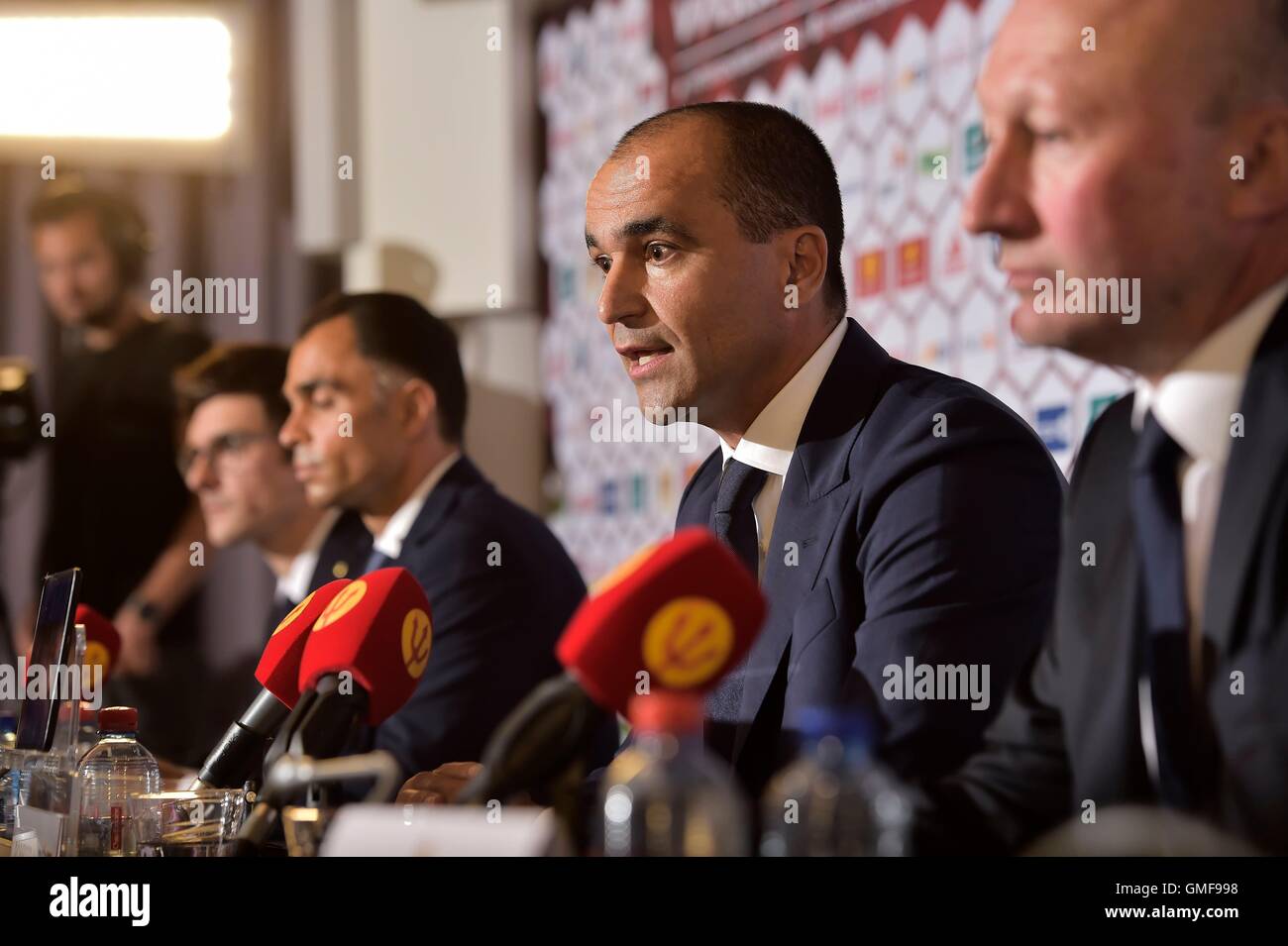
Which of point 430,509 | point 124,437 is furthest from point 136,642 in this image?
point 430,509

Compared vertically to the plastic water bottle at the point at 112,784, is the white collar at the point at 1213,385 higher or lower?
higher

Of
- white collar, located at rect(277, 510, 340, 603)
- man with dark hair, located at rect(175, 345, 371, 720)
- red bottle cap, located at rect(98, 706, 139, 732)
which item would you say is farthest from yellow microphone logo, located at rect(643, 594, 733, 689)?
man with dark hair, located at rect(175, 345, 371, 720)

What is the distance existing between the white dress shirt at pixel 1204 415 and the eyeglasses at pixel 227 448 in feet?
7.58

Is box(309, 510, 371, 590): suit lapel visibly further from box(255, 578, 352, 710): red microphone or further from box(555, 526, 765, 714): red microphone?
box(555, 526, 765, 714): red microphone

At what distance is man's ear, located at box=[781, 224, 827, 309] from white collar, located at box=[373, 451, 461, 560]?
0.96 meters

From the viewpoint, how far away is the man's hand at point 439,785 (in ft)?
5.48

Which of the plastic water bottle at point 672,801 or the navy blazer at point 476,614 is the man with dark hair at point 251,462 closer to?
the navy blazer at point 476,614

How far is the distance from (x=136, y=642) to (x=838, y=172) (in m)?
2.15

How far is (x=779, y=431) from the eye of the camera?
1.91 m

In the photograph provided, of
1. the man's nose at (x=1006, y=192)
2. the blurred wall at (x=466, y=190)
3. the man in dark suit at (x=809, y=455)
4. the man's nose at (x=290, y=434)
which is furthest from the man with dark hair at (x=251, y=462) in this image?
the man's nose at (x=1006, y=192)

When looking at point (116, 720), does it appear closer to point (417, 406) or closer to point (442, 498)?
point (442, 498)

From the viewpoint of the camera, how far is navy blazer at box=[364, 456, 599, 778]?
239 centimetres
